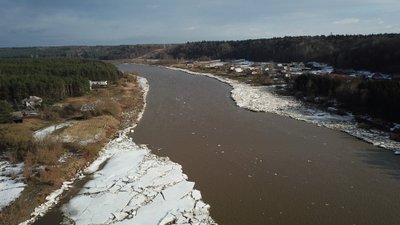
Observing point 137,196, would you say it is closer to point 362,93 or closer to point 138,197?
point 138,197

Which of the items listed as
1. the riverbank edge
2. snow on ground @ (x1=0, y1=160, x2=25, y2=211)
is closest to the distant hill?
the riverbank edge

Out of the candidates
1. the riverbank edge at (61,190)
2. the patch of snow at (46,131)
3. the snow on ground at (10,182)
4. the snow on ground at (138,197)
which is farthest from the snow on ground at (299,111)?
the snow on ground at (10,182)

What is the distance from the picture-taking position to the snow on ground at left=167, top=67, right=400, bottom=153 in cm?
2017

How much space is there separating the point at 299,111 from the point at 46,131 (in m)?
16.3

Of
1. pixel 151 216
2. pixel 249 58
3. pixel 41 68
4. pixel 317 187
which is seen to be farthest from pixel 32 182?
pixel 249 58

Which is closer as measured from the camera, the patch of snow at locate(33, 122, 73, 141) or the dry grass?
the patch of snow at locate(33, 122, 73, 141)

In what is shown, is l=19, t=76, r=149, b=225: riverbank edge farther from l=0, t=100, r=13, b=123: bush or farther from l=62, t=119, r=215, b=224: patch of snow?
l=0, t=100, r=13, b=123: bush

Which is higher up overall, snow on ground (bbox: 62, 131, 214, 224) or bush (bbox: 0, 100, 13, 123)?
bush (bbox: 0, 100, 13, 123)

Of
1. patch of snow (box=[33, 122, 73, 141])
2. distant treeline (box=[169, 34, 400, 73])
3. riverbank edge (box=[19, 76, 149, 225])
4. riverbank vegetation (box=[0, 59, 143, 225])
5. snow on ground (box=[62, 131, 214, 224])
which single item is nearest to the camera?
snow on ground (box=[62, 131, 214, 224])

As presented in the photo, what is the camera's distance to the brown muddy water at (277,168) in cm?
1202

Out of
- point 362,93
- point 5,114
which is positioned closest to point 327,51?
point 362,93

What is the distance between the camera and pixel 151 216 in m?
11.9

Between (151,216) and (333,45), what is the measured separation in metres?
66.0

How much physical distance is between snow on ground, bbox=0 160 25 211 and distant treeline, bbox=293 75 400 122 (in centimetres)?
1930
